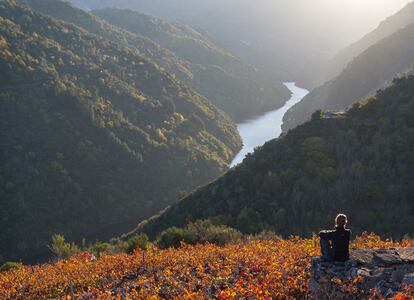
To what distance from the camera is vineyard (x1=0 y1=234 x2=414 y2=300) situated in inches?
410

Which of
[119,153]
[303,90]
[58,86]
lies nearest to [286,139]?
[119,153]

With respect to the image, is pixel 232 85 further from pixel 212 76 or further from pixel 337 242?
pixel 337 242

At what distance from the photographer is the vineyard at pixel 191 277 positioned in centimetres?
1041

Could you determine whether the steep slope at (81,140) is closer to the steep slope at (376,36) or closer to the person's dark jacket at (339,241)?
the person's dark jacket at (339,241)

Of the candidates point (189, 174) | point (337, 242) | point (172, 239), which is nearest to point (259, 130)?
point (189, 174)

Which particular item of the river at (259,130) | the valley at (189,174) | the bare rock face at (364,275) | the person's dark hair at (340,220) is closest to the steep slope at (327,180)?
the valley at (189,174)

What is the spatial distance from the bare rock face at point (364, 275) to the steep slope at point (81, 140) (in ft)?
206

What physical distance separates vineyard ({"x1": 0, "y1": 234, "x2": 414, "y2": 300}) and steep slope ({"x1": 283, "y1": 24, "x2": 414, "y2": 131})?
265 ft

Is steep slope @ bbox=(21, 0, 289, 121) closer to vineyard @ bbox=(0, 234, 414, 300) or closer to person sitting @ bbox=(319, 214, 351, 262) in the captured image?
vineyard @ bbox=(0, 234, 414, 300)

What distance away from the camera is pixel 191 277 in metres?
13.4

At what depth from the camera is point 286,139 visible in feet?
130

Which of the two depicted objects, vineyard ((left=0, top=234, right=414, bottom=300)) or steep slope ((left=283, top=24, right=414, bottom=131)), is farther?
steep slope ((left=283, top=24, right=414, bottom=131))

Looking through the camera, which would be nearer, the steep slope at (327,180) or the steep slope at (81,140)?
the steep slope at (327,180)

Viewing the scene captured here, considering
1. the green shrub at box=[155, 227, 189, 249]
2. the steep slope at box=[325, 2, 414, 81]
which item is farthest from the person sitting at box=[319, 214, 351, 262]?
the steep slope at box=[325, 2, 414, 81]
